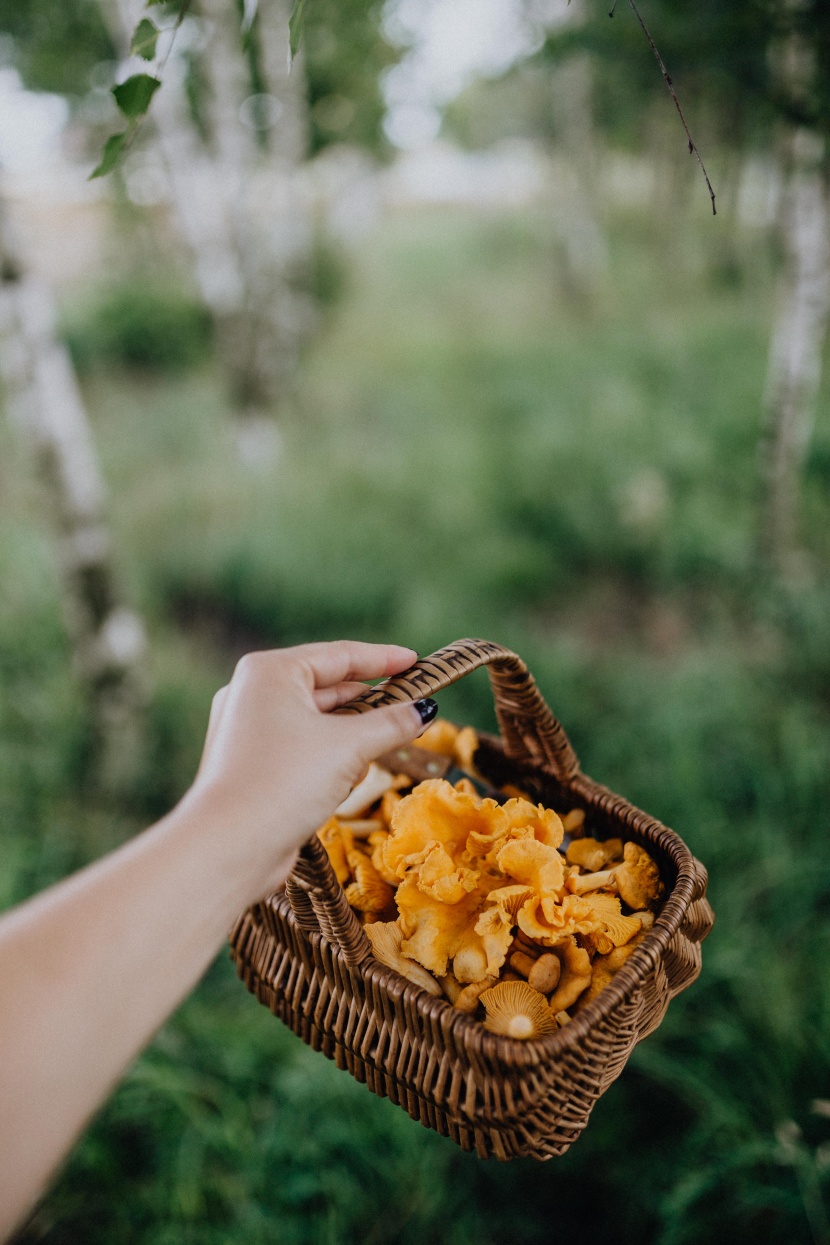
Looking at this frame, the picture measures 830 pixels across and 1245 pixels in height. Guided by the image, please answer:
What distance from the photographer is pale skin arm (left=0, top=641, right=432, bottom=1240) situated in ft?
2.17

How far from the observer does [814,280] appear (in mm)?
3562

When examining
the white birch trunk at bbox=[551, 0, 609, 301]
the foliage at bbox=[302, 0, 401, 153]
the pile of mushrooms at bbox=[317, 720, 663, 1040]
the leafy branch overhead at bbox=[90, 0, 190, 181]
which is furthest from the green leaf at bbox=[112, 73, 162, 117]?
the white birch trunk at bbox=[551, 0, 609, 301]

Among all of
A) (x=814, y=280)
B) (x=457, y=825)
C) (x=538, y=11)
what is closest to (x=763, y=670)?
(x=814, y=280)

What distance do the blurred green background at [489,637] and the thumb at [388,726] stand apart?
141 cm

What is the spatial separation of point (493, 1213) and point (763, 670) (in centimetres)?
235

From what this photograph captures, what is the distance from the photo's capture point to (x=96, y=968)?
27.8 inches

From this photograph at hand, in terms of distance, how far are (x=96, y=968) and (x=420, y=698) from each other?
1.55 feet

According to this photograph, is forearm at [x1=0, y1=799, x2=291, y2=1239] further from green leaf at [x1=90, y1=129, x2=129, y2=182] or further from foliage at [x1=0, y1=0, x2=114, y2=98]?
foliage at [x1=0, y1=0, x2=114, y2=98]

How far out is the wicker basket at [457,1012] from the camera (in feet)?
2.90

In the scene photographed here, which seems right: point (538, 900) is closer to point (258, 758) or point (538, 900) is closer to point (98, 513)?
point (258, 758)

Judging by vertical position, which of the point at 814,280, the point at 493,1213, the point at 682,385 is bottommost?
the point at 493,1213

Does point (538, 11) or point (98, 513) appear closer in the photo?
point (98, 513)

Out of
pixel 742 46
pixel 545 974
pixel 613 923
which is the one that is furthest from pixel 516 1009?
pixel 742 46

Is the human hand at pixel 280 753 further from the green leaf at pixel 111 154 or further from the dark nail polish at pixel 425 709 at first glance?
the green leaf at pixel 111 154
